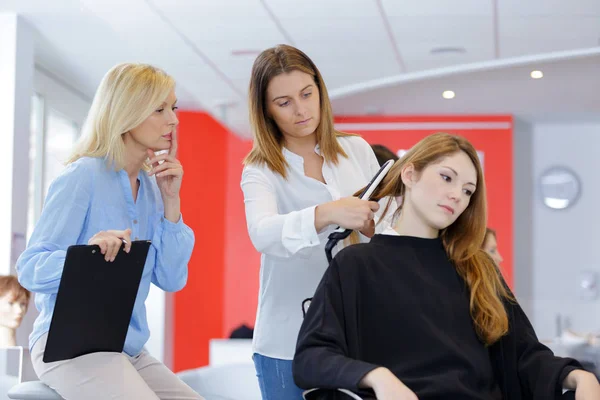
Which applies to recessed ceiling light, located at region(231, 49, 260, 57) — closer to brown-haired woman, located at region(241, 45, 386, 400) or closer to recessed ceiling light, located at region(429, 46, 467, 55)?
recessed ceiling light, located at region(429, 46, 467, 55)

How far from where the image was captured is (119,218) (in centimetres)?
219

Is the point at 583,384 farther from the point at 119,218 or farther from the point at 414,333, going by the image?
the point at 119,218

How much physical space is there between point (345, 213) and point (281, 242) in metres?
0.17

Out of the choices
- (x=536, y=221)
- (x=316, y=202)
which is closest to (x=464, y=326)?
(x=316, y=202)

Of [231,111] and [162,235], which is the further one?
[231,111]

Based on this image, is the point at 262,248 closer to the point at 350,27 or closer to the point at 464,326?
the point at 464,326

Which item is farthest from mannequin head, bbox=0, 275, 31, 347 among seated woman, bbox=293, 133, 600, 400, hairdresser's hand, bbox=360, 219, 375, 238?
seated woman, bbox=293, 133, 600, 400

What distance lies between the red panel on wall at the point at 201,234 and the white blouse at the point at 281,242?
6755 mm

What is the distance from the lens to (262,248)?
2023mm

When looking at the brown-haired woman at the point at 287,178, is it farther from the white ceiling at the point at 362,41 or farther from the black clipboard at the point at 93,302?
the white ceiling at the point at 362,41

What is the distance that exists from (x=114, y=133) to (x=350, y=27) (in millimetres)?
3881

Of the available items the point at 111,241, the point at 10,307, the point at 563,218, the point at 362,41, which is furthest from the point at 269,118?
the point at 563,218

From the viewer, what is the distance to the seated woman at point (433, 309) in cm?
184

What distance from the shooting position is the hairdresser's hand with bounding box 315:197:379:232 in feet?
6.24
